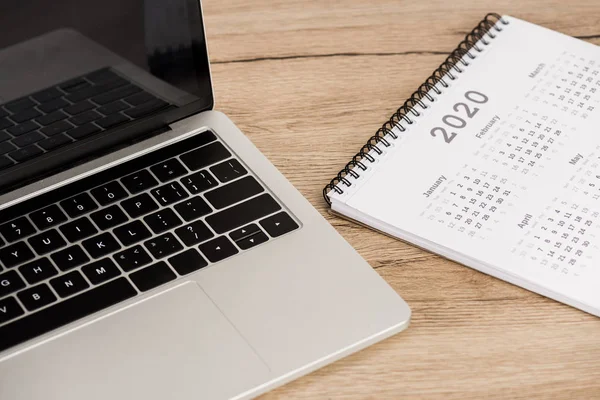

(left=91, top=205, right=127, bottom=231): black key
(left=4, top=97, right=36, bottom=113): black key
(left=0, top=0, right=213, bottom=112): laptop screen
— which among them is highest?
(left=0, top=0, right=213, bottom=112): laptop screen

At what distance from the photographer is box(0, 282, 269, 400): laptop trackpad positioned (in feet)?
2.00

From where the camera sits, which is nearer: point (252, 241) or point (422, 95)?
point (252, 241)

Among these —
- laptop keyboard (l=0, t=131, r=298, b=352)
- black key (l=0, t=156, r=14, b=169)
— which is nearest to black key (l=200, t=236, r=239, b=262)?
laptop keyboard (l=0, t=131, r=298, b=352)

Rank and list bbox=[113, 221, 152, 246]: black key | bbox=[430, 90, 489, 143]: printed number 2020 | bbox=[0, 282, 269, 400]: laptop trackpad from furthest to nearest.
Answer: bbox=[430, 90, 489, 143]: printed number 2020 < bbox=[113, 221, 152, 246]: black key < bbox=[0, 282, 269, 400]: laptop trackpad

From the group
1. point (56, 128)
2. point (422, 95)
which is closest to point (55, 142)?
point (56, 128)

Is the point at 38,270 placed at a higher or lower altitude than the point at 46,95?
lower

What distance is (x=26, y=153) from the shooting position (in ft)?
2.46

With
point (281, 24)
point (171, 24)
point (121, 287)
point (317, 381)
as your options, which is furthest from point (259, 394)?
point (281, 24)

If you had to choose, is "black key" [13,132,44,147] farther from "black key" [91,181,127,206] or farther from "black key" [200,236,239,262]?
"black key" [200,236,239,262]

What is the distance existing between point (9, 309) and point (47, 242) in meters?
0.07

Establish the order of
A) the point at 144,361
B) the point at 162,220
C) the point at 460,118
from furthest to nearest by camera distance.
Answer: the point at 460,118
the point at 162,220
the point at 144,361

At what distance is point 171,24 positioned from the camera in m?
0.77

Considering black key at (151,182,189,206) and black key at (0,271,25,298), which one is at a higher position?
black key at (151,182,189,206)

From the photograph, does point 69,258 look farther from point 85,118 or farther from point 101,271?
point 85,118
